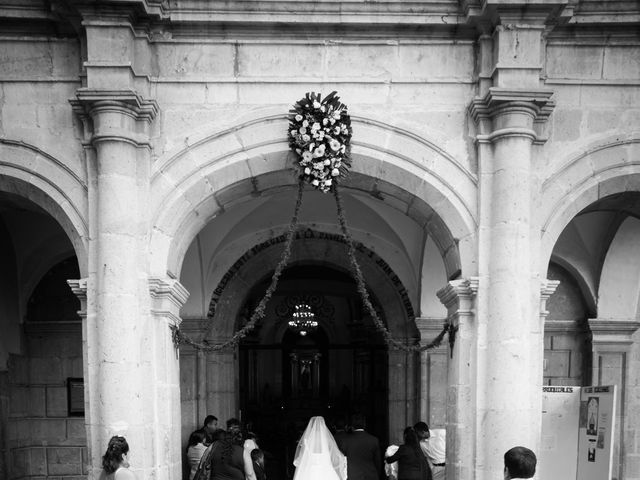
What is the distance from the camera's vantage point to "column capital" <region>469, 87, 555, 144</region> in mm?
6043

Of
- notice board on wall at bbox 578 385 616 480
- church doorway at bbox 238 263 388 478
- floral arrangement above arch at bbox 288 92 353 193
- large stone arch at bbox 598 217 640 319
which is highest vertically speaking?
floral arrangement above arch at bbox 288 92 353 193

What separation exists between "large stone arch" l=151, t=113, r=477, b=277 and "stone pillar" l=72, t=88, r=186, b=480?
0.16 metres

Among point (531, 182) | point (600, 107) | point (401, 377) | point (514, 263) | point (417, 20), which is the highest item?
point (417, 20)

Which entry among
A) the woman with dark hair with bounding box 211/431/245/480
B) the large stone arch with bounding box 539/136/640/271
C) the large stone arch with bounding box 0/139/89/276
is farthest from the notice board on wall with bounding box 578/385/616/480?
the large stone arch with bounding box 0/139/89/276

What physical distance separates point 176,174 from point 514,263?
2.73 m

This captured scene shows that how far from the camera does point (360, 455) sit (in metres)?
7.29

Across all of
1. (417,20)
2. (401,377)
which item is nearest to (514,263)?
(417,20)

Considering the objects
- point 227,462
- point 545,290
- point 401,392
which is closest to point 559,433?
point 545,290

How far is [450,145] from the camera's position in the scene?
20.9 ft

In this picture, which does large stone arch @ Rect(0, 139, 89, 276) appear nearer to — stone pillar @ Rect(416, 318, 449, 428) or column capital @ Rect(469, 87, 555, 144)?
column capital @ Rect(469, 87, 555, 144)

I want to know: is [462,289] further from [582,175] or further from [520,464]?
[520,464]

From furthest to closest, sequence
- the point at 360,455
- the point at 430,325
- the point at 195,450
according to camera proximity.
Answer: the point at 430,325
the point at 195,450
the point at 360,455

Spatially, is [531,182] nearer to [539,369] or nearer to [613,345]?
[539,369]

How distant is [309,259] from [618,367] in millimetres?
4022
